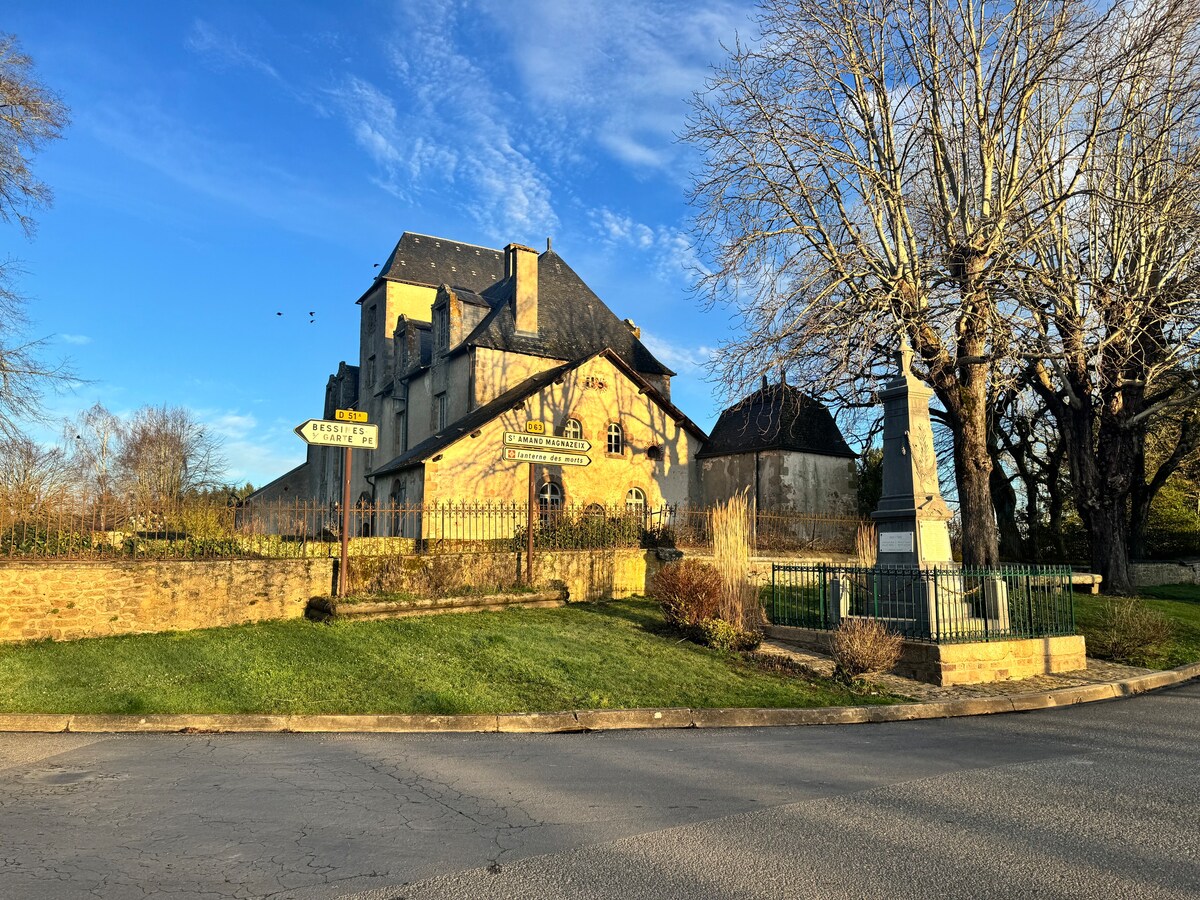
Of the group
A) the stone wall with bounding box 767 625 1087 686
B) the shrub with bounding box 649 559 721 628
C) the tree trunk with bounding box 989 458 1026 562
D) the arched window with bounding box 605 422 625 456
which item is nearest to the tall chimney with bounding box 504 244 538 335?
the arched window with bounding box 605 422 625 456

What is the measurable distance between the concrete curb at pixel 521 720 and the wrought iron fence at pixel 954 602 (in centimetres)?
169

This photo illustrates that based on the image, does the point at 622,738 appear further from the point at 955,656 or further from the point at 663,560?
the point at 663,560

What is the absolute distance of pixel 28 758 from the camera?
6.68 metres

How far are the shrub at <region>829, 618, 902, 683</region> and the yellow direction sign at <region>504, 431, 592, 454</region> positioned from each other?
23.1 feet

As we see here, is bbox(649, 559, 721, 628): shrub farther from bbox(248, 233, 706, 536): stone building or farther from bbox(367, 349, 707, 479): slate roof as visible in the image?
bbox(367, 349, 707, 479): slate roof

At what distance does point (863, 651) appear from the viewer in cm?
1043

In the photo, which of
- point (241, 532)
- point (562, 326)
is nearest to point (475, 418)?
point (562, 326)

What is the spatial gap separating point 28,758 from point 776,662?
850cm

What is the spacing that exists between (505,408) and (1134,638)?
17.9m

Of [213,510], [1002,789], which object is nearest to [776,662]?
[1002,789]

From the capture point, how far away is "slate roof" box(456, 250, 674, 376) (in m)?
30.6

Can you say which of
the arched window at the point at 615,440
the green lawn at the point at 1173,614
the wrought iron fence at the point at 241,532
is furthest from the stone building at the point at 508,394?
the green lawn at the point at 1173,614

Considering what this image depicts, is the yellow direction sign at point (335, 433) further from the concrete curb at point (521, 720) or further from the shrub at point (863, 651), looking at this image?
the shrub at point (863, 651)

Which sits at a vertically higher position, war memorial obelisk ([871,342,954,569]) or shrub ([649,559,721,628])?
war memorial obelisk ([871,342,954,569])
